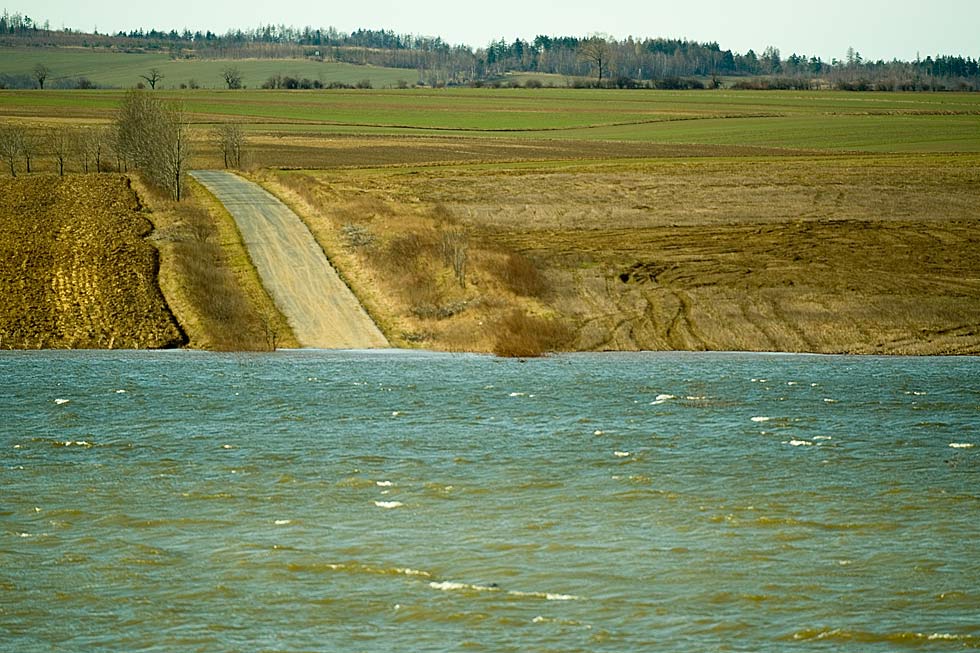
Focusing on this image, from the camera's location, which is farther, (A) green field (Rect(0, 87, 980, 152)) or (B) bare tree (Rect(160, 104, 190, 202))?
(A) green field (Rect(0, 87, 980, 152))

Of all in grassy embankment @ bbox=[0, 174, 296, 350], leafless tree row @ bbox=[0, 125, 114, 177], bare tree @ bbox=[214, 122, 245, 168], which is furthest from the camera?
bare tree @ bbox=[214, 122, 245, 168]

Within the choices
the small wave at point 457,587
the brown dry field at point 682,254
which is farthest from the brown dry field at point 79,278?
the small wave at point 457,587

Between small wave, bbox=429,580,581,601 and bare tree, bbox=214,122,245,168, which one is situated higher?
bare tree, bbox=214,122,245,168

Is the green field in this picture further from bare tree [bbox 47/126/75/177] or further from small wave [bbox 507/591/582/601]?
small wave [bbox 507/591/582/601]

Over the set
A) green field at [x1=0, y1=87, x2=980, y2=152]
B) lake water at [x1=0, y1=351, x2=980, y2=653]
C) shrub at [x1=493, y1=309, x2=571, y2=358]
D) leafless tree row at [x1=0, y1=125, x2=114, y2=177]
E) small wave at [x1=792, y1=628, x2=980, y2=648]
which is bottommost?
shrub at [x1=493, y1=309, x2=571, y2=358]

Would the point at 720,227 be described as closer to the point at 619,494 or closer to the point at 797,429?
the point at 797,429

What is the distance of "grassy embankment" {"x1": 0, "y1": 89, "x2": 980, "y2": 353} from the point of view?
45312 millimetres

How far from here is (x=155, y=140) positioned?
86750 millimetres

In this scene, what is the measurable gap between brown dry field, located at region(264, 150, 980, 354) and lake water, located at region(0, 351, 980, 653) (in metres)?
8.12

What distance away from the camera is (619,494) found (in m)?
23.4

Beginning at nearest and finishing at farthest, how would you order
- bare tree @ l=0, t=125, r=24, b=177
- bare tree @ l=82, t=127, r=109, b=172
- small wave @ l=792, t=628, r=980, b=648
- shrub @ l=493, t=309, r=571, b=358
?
small wave @ l=792, t=628, r=980, b=648 < shrub @ l=493, t=309, r=571, b=358 < bare tree @ l=0, t=125, r=24, b=177 < bare tree @ l=82, t=127, r=109, b=172

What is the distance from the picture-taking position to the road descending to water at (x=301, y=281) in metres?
44.9

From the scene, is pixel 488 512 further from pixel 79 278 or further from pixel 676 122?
pixel 676 122

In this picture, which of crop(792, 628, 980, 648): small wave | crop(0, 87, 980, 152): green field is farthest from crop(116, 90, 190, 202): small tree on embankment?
→ crop(792, 628, 980, 648): small wave
